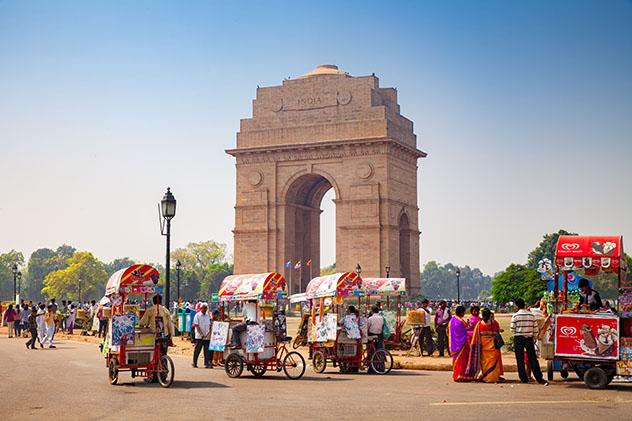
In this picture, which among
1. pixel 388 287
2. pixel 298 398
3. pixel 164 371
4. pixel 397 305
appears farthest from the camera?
pixel 388 287

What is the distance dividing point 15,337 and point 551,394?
26438 millimetres

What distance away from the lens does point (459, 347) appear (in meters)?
17.0

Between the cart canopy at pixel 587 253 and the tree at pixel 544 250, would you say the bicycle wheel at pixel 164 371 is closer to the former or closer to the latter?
the cart canopy at pixel 587 253

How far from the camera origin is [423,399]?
13.6m

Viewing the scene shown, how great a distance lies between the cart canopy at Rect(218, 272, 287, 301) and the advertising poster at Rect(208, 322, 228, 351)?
2.88 feet

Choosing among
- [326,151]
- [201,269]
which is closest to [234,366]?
[326,151]

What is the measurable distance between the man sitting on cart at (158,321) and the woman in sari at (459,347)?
5018mm

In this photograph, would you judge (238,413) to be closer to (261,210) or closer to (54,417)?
(54,417)

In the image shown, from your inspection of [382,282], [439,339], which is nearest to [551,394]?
[439,339]

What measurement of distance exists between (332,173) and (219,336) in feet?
131

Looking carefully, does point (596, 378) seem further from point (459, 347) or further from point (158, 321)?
point (158, 321)

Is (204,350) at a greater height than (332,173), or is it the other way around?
(332,173)

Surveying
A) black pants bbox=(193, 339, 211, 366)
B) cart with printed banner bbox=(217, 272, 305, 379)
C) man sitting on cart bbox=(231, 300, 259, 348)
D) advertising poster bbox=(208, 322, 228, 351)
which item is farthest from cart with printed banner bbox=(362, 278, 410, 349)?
cart with printed banner bbox=(217, 272, 305, 379)

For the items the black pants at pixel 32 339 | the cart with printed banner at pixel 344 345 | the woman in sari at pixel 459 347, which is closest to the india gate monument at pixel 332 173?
the black pants at pixel 32 339
